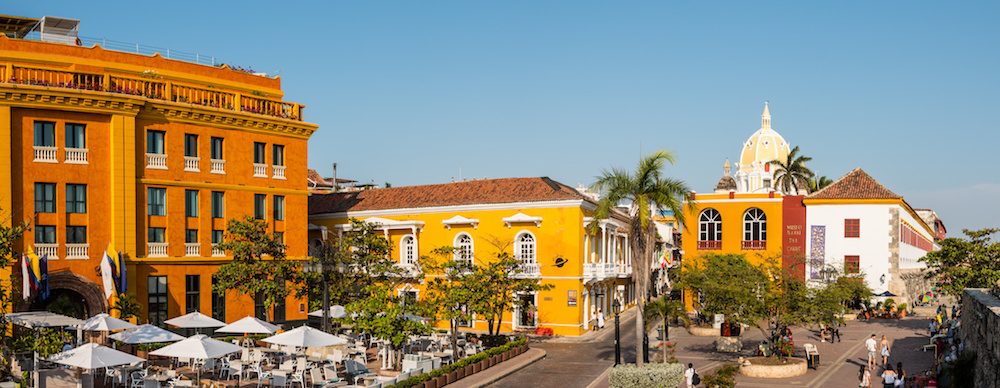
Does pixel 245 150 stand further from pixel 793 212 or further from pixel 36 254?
pixel 793 212

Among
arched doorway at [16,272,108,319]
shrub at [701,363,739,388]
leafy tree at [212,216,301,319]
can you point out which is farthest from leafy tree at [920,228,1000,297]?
arched doorway at [16,272,108,319]

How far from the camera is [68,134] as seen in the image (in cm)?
3234

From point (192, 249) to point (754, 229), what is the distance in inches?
1277

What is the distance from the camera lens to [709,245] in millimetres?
49906

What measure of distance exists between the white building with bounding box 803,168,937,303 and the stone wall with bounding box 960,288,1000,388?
782 inches

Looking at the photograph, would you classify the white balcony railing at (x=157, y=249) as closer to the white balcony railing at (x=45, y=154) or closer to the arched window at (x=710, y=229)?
the white balcony railing at (x=45, y=154)

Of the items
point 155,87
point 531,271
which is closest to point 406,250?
point 531,271

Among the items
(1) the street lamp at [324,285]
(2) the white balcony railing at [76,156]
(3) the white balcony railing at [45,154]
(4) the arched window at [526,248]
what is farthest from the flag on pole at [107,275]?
(4) the arched window at [526,248]

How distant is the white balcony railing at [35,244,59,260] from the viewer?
3123 cm

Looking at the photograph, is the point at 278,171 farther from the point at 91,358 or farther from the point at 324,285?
the point at 91,358

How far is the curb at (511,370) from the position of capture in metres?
25.8

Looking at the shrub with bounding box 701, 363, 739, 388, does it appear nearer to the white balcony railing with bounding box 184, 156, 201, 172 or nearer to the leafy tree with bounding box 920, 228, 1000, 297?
the leafy tree with bounding box 920, 228, 1000, 297

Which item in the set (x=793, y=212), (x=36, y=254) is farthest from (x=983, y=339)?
(x=36, y=254)

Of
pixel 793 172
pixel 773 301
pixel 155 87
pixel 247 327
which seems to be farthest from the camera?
pixel 793 172
